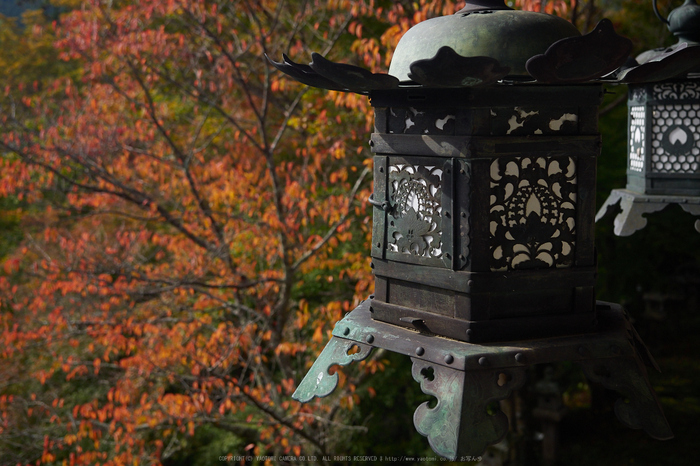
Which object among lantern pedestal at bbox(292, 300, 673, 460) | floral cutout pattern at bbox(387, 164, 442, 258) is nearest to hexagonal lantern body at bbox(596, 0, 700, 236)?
lantern pedestal at bbox(292, 300, 673, 460)

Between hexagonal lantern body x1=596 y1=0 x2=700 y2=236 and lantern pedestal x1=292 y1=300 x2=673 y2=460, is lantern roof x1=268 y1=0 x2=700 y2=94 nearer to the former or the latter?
lantern pedestal x1=292 y1=300 x2=673 y2=460

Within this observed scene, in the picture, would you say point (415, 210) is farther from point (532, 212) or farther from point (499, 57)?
point (499, 57)

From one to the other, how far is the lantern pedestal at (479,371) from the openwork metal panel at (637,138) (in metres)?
1.32

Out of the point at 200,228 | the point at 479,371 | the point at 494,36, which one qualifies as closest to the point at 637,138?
the point at 494,36

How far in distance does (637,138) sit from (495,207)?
170 cm

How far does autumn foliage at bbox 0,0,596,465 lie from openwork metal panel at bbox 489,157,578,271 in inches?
128

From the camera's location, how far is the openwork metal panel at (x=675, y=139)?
9.53 feet

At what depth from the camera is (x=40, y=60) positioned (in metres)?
12.0

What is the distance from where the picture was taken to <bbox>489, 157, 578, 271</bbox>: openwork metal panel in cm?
182

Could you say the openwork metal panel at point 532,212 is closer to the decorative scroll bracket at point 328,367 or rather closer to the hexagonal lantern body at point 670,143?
the decorative scroll bracket at point 328,367

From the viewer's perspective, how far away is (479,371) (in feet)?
5.57

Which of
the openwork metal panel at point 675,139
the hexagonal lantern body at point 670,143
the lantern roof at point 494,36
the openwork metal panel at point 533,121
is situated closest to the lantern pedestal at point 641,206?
the hexagonal lantern body at point 670,143

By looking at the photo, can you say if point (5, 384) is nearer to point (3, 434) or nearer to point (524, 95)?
point (3, 434)

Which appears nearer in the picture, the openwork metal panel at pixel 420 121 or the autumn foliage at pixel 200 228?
the openwork metal panel at pixel 420 121
